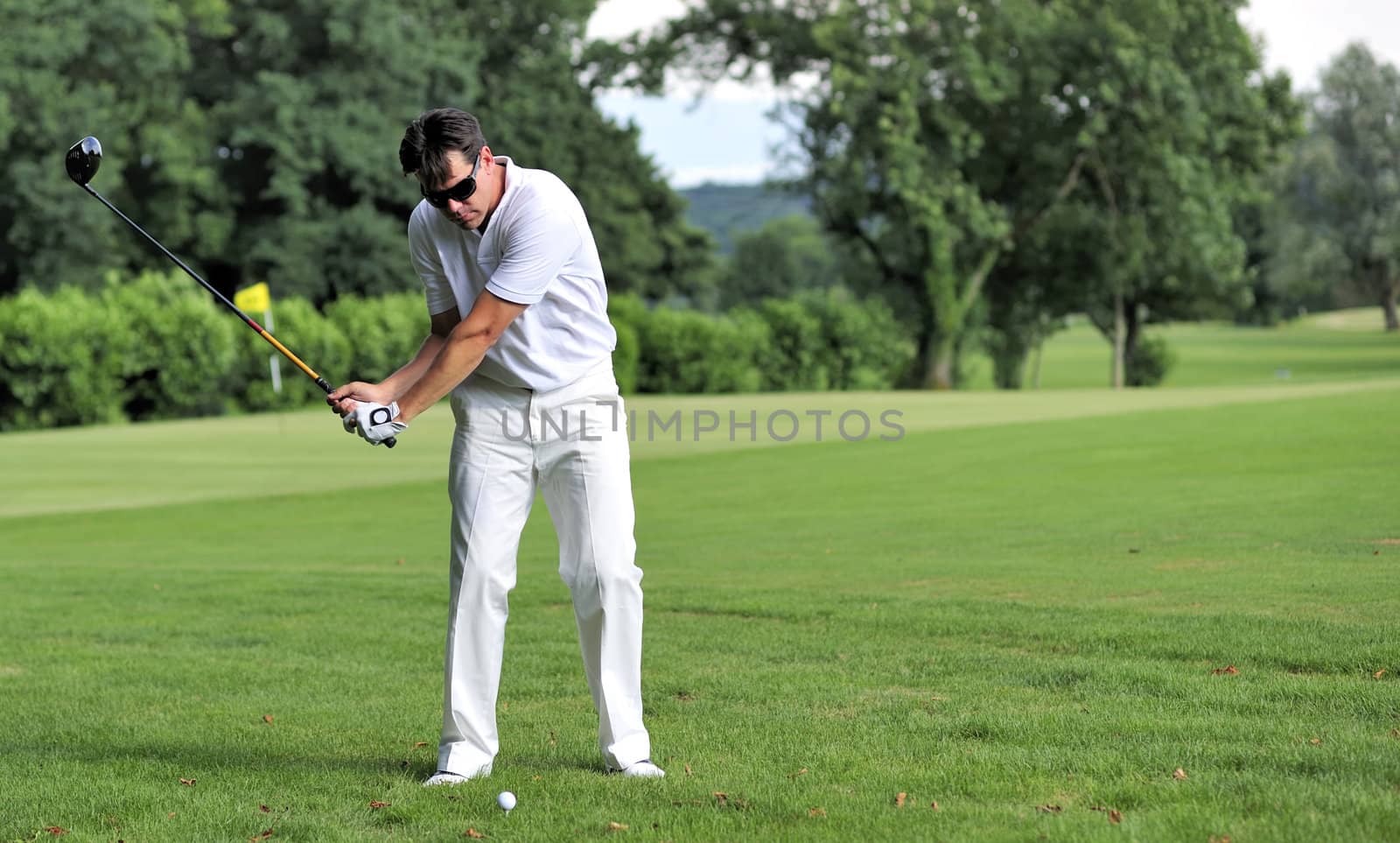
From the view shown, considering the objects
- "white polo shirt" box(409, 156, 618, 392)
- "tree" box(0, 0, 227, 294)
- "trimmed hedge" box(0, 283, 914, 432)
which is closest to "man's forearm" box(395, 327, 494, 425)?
"white polo shirt" box(409, 156, 618, 392)

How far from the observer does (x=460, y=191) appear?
4.73m

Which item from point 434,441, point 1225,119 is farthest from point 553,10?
point 434,441

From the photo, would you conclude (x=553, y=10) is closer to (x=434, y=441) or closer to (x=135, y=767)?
(x=434, y=441)

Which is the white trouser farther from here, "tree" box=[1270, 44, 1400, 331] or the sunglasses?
"tree" box=[1270, 44, 1400, 331]

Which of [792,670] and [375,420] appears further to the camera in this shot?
[792,670]

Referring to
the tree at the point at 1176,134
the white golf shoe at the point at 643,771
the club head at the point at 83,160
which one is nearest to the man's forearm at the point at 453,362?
the white golf shoe at the point at 643,771

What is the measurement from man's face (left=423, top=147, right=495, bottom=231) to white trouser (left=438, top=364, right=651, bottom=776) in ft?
1.86

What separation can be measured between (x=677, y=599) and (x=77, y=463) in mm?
16251

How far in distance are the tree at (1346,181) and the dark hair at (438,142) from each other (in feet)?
212

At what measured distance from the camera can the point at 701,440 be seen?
1012 inches

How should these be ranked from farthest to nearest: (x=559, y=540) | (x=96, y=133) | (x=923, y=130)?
(x=923, y=130), (x=96, y=133), (x=559, y=540)

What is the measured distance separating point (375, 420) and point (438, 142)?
93 centimetres

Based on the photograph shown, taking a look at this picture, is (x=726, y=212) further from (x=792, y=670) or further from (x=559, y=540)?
(x=559, y=540)

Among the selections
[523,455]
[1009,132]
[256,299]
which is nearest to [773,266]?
[1009,132]
